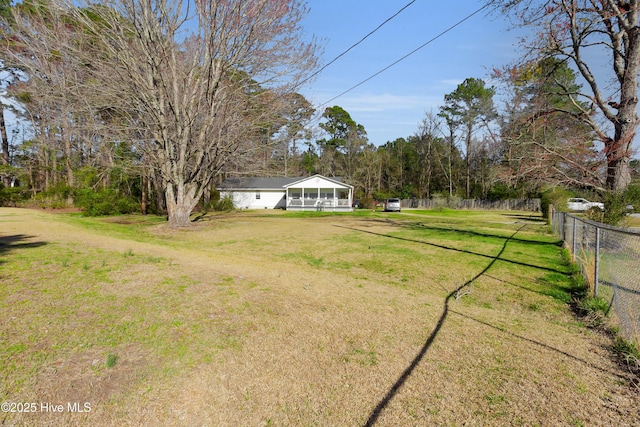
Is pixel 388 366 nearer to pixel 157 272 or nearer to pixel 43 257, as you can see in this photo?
pixel 157 272

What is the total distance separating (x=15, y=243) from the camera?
24.6 ft

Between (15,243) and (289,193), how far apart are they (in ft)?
110

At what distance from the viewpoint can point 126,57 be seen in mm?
13273

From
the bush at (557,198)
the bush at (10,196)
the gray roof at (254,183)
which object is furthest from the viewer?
the gray roof at (254,183)

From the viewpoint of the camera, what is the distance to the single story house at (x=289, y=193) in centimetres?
3909

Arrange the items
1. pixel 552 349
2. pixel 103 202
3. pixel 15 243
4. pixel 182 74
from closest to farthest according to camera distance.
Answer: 1. pixel 552 349
2. pixel 15 243
3. pixel 182 74
4. pixel 103 202

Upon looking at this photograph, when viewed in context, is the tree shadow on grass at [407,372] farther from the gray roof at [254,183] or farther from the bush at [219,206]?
the gray roof at [254,183]

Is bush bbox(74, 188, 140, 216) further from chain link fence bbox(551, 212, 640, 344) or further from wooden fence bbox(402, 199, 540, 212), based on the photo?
wooden fence bbox(402, 199, 540, 212)

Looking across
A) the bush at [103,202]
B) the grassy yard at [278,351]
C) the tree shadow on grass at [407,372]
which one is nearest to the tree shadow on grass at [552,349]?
the grassy yard at [278,351]

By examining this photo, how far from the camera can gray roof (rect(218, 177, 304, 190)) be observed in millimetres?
39594

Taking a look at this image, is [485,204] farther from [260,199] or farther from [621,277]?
[621,277]

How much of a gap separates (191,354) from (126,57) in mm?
13862

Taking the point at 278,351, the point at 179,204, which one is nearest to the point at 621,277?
the point at 278,351

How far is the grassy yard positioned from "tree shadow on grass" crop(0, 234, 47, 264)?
149 mm
